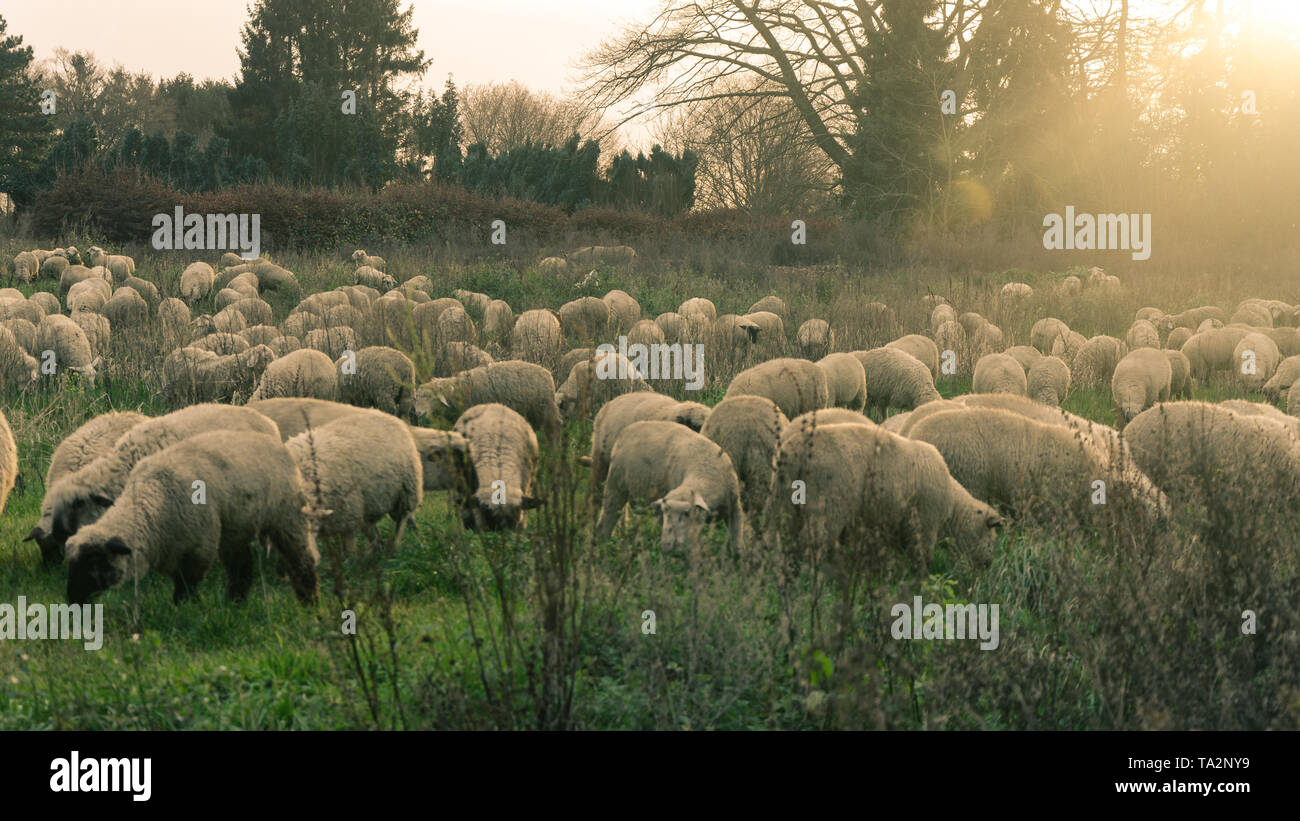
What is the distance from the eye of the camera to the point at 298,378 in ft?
33.1

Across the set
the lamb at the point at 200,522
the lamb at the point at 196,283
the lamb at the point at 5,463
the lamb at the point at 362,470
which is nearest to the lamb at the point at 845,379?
the lamb at the point at 362,470

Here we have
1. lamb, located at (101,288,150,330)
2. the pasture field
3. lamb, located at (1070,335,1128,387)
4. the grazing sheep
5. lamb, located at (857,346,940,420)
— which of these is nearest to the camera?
the pasture field

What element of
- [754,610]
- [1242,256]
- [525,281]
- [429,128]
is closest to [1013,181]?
[1242,256]

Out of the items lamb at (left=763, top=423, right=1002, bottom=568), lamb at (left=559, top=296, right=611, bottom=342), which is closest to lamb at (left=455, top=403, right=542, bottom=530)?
lamb at (left=763, top=423, right=1002, bottom=568)

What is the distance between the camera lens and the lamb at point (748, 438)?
7.19 metres

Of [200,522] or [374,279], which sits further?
[374,279]

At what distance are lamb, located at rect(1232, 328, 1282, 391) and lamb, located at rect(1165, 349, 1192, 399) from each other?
0.73 meters

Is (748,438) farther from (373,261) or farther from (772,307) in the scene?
(373,261)

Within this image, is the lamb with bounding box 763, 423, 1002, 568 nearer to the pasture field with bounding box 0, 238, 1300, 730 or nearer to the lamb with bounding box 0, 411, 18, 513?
the pasture field with bounding box 0, 238, 1300, 730

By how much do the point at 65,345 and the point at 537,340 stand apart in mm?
5916

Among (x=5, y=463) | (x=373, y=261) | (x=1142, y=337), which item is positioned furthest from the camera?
(x=373, y=261)

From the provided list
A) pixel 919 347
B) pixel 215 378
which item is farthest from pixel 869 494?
pixel 919 347

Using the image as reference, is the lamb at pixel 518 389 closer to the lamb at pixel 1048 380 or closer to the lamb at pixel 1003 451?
the lamb at pixel 1003 451

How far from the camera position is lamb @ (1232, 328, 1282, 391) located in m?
14.1
